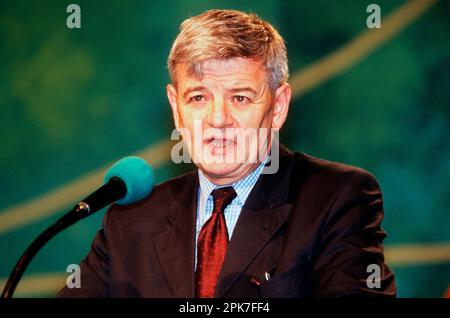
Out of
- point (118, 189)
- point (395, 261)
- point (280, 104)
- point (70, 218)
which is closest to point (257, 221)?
point (280, 104)

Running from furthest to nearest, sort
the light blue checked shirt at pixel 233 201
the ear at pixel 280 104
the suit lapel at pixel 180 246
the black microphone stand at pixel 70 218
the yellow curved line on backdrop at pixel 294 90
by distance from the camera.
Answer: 1. the yellow curved line on backdrop at pixel 294 90
2. the ear at pixel 280 104
3. the light blue checked shirt at pixel 233 201
4. the suit lapel at pixel 180 246
5. the black microphone stand at pixel 70 218

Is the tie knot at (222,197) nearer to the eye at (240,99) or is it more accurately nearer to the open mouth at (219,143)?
the open mouth at (219,143)

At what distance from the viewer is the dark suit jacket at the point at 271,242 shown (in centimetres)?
189

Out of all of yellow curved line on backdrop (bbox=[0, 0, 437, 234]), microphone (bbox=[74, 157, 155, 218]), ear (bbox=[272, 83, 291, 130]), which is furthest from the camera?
yellow curved line on backdrop (bbox=[0, 0, 437, 234])

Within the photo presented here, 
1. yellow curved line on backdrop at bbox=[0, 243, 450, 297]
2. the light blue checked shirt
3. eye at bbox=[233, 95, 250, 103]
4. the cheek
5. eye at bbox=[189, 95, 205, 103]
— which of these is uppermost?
eye at bbox=[189, 95, 205, 103]

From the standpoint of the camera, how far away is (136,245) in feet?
7.17

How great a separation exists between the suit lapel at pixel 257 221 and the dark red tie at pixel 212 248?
0.14 feet

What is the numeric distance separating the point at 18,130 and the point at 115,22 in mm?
639


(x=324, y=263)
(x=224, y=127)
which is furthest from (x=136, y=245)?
(x=324, y=263)

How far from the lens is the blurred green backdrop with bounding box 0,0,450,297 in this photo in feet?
10.4

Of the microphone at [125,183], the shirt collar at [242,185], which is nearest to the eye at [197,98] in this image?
the shirt collar at [242,185]

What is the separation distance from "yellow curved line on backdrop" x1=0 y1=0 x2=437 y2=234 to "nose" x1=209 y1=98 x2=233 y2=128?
1.17 m

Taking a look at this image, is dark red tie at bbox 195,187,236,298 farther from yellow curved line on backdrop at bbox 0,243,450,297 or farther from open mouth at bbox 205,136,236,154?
yellow curved line on backdrop at bbox 0,243,450,297

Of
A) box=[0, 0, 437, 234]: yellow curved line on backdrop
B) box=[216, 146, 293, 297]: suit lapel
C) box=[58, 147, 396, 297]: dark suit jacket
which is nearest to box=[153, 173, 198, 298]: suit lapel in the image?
box=[58, 147, 396, 297]: dark suit jacket
